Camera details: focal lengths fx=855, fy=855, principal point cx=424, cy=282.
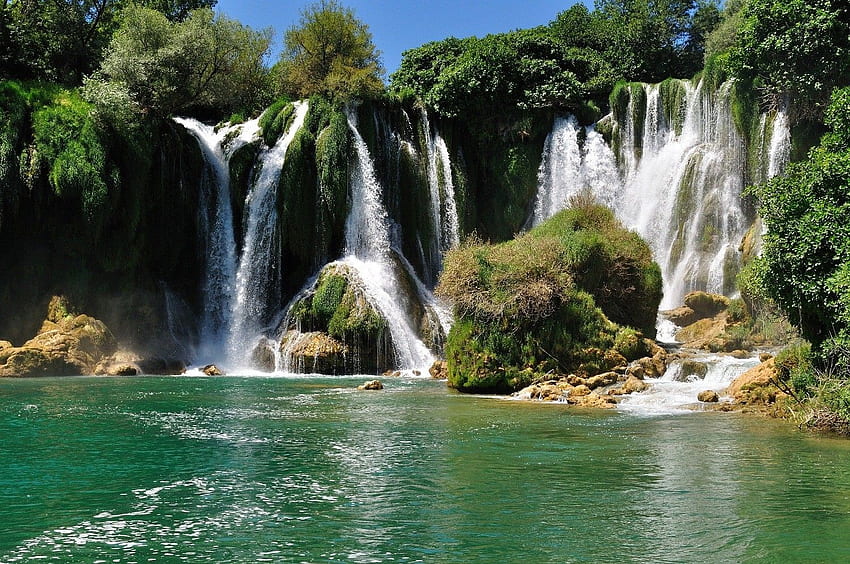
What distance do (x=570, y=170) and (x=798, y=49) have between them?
481 inches

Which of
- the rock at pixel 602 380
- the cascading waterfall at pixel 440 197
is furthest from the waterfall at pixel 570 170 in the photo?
the rock at pixel 602 380

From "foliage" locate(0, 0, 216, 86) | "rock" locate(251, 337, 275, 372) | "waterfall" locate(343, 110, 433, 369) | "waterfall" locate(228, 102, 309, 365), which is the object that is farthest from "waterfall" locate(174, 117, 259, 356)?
"foliage" locate(0, 0, 216, 86)

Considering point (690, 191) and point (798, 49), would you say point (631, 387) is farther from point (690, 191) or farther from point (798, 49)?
point (798, 49)

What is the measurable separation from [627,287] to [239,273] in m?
17.7

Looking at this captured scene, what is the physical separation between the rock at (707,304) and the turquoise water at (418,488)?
1574 centimetres

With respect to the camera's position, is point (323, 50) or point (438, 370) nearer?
point (438, 370)

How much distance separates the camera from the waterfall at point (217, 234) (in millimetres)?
37188

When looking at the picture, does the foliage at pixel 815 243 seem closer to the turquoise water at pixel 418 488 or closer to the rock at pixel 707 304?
the turquoise water at pixel 418 488

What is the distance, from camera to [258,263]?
37875 millimetres

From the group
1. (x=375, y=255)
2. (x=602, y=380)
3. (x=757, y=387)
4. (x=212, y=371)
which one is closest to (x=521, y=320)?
(x=602, y=380)

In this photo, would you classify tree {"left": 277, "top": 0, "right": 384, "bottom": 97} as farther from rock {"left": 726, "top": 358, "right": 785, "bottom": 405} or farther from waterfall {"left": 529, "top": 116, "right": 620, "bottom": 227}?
rock {"left": 726, "top": 358, "right": 785, "bottom": 405}

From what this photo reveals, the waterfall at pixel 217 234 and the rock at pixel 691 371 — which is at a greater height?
the waterfall at pixel 217 234

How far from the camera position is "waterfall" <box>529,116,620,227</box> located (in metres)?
42.7

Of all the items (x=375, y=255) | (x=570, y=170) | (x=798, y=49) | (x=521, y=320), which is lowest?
(x=521, y=320)
